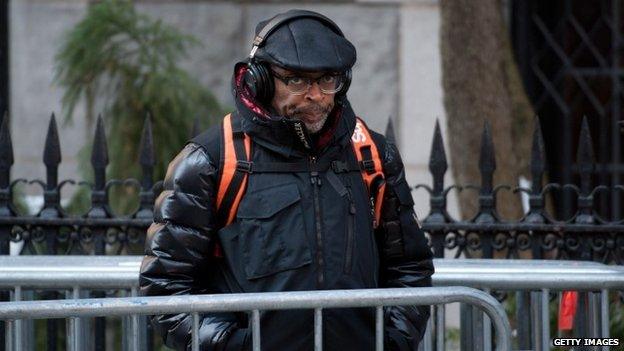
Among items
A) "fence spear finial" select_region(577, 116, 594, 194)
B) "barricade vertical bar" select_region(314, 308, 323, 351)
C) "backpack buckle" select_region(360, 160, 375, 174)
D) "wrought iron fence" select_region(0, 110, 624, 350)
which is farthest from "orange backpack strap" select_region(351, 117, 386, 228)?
"fence spear finial" select_region(577, 116, 594, 194)

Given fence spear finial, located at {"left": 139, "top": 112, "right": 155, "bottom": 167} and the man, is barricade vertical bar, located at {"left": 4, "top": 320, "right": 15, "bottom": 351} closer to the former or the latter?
the man

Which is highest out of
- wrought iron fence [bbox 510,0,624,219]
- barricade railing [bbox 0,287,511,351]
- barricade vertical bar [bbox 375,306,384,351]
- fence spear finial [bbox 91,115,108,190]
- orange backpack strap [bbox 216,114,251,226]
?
wrought iron fence [bbox 510,0,624,219]

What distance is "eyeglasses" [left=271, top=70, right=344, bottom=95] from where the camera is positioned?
11.8 ft

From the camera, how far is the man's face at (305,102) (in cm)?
358

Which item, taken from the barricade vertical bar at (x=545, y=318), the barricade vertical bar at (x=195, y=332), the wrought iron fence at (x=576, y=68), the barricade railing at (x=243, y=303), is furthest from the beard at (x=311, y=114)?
the wrought iron fence at (x=576, y=68)

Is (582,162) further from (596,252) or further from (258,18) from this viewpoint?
(258,18)

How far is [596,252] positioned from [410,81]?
141 inches

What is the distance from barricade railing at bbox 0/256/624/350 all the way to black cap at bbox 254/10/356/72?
1.10 meters

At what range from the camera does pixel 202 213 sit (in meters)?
3.55

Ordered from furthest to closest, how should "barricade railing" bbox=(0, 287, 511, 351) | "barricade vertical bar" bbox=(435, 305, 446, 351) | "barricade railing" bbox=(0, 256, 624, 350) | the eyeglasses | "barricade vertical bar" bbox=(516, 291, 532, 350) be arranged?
"barricade vertical bar" bbox=(516, 291, 532, 350)
"barricade railing" bbox=(0, 256, 624, 350)
"barricade vertical bar" bbox=(435, 305, 446, 351)
the eyeglasses
"barricade railing" bbox=(0, 287, 511, 351)

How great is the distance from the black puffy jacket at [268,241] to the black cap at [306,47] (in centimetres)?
16

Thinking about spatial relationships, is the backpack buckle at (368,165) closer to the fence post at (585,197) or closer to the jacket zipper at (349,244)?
the jacket zipper at (349,244)

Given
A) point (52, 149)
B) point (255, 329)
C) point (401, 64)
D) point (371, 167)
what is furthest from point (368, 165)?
point (401, 64)

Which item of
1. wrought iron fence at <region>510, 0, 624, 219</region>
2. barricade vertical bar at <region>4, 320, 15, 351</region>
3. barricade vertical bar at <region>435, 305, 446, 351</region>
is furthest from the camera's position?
wrought iron fence at <region>510, 0, 624, 219</region>
